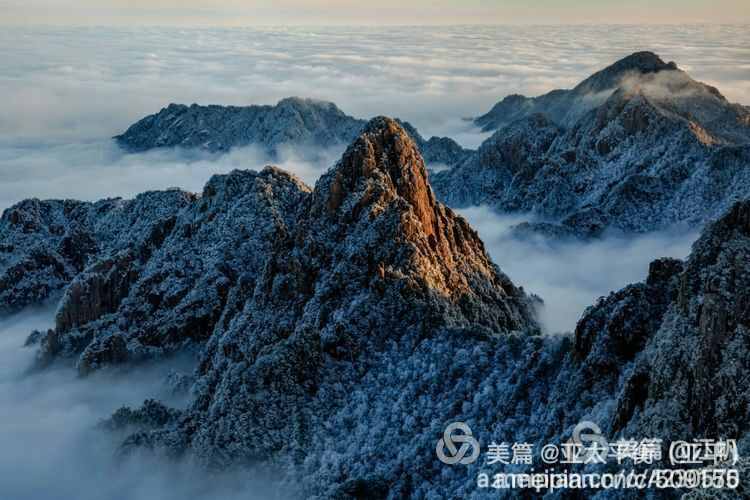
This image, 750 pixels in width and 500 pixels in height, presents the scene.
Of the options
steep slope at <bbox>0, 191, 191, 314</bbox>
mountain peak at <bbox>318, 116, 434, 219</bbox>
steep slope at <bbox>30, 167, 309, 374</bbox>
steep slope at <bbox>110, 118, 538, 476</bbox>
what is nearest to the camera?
steep slope at <bbox>110, 118, 538, 476</bbox>

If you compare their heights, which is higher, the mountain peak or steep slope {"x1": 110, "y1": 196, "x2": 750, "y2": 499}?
the mountain peak

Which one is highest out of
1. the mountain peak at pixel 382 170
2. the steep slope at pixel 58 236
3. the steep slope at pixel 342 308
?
the mountain peak at pixel 382 170

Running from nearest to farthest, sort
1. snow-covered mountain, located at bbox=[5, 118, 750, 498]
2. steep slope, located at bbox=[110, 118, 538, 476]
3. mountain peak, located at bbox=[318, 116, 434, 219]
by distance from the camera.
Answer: snow-covered mountain, located at bbox=[5, 118, 750, 498] < steep slope, located at bbox=[110, 118, 538, 476] < mountain peak, located at bbox=[318, 116, 434, 219]

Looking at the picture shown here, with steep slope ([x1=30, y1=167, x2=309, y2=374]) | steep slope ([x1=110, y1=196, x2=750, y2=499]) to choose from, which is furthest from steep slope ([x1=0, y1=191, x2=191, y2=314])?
steep slope ([x1=110, y1=196, x2=750, y2=499])

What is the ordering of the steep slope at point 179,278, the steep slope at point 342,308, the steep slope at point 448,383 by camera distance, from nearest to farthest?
the steep slope at point 448,383
the steep slope at point 342,308
the steep slope at point 179,278

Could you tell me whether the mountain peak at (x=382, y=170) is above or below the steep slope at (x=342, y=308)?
above

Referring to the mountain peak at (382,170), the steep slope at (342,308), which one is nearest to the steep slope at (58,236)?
the mountain peak at (382,170)

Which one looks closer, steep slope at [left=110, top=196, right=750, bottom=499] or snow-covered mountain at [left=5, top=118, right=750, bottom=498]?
steep slope at [left=110, top=196, right=750, bottom=499]

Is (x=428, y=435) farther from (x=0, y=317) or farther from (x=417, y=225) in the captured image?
(x=0, y=317)

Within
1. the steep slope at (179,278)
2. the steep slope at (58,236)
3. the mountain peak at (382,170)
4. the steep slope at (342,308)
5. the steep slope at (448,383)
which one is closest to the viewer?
the steep slope at (448,383)

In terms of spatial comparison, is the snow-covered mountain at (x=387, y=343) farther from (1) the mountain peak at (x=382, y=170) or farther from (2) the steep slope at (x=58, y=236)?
(2) the steep slope at (x=58, y=236)

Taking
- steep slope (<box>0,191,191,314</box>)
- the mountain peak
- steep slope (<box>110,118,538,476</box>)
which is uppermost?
the mountain peak

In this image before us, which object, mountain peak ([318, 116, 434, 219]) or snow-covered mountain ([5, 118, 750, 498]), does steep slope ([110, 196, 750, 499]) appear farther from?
mountain peak ([318, 116, 434, 219])
